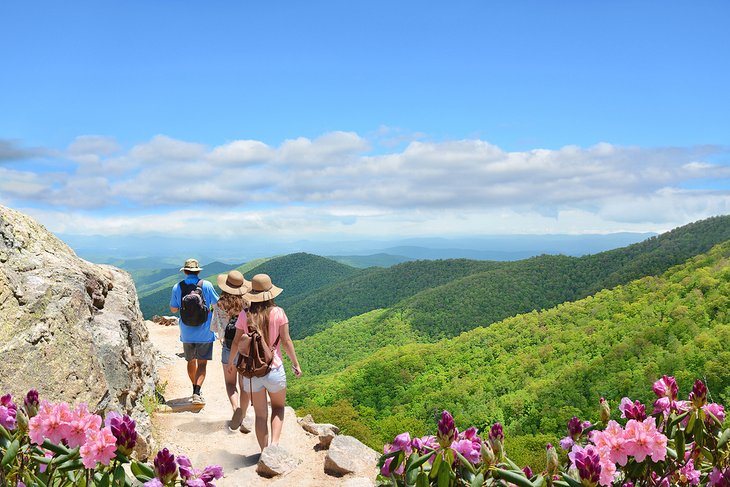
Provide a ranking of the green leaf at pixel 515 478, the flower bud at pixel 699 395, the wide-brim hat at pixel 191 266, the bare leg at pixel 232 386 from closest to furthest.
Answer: the green leaf at pixel 515 478, the flower bud at pixel 699 395, the bare leg at pixel 232 386, the wide-brim hat at pixel 191 266

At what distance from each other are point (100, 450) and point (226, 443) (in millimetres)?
6442

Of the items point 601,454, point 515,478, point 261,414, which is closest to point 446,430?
point 515,478

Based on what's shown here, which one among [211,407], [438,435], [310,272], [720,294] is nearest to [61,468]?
[438,435]

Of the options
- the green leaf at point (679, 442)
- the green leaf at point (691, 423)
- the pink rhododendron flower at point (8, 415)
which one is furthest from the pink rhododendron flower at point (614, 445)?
the pink rhododendron flower at point (8, 415)

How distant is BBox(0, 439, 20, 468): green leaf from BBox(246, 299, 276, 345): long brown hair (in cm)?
396

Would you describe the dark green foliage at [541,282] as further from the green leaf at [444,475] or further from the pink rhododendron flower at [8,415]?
the pink rhododendron flower at [8,415]

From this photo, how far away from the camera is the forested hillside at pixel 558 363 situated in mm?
33562

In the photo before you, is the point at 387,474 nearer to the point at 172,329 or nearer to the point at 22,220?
the point at 22,220

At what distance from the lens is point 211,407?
41.4ft

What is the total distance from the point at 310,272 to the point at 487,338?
9875 cm

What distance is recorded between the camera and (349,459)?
27.7 feet

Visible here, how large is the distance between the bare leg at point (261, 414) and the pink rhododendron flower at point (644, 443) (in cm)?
549

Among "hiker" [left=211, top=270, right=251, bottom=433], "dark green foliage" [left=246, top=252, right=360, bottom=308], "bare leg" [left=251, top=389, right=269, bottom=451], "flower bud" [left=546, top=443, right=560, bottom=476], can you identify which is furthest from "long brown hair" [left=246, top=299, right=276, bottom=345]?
"dark green foliage" [left=246, top=252, right=360, bottom=308]

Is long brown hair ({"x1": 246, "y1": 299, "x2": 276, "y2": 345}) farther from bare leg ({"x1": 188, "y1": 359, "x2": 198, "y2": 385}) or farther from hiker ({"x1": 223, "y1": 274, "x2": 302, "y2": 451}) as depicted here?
bare leg ({"x1": 188, "y1": 359, "x2": 198, "y2": 385})
